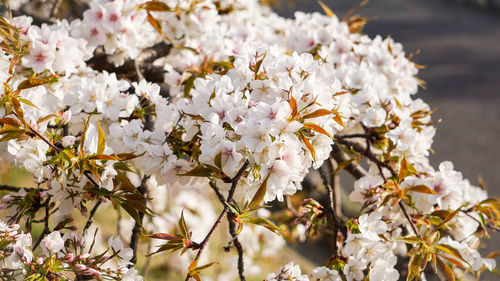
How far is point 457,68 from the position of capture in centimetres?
576

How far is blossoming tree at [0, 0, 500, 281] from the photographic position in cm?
81

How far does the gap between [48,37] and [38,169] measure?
1.14 feet

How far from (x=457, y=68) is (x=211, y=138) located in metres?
5.56

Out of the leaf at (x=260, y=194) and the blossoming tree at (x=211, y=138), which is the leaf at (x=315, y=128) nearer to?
the blossoming tree at (x=211, y=138)

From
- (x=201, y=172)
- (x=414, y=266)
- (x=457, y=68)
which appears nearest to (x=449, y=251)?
(x=414, y=266)

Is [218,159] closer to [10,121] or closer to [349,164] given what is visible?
[10,121]

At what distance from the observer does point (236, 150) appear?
0.80 metres

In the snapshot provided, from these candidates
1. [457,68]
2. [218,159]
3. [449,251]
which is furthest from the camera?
[457,68]

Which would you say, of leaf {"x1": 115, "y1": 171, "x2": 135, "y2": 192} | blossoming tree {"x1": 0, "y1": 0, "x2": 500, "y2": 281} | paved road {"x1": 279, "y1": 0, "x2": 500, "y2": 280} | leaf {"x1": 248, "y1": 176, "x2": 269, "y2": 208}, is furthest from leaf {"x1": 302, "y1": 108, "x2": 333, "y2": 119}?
paved road {"x1": 279, "y1": 0, "x2": 500, "y2": 280}

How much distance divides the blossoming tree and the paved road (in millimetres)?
1957

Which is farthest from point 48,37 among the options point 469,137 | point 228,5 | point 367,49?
point 469,137

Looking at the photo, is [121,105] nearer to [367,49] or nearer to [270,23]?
[367,49]

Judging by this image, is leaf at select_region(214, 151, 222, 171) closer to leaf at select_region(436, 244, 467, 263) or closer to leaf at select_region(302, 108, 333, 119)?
leaf at select_region(302, 108, 333, 119)

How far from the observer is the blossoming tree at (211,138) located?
32.1 inches
